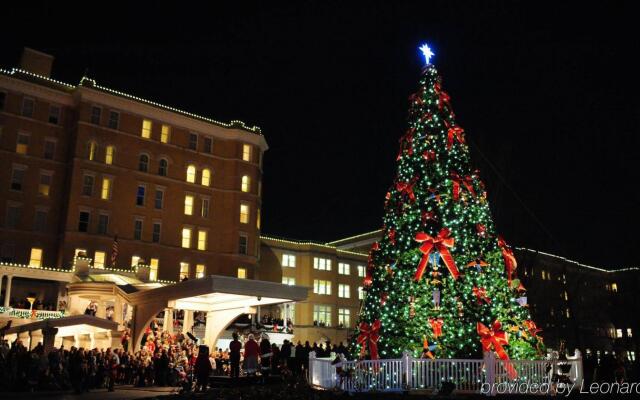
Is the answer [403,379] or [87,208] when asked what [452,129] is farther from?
[87,208]

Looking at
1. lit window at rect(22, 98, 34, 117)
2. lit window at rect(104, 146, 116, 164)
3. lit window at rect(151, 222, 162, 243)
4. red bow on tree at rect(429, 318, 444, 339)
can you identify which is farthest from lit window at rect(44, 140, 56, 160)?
red bow on tree at rect(429, 318, 444, 339)

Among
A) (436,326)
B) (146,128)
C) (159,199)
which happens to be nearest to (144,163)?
(146,128)

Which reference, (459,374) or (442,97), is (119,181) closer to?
(442,97)

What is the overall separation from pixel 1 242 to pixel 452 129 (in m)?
41.8

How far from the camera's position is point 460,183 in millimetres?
18953

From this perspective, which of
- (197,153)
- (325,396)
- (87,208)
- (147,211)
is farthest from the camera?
(197,153)

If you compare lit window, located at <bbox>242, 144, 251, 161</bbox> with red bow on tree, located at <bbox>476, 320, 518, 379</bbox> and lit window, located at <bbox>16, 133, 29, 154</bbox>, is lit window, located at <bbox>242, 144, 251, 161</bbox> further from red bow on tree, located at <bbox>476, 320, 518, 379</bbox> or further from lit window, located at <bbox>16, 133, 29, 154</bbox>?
red bow on tree, located at <bbox>476, 320, 518, 379</bbox>

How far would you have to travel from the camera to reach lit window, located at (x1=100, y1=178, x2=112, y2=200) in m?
53.3

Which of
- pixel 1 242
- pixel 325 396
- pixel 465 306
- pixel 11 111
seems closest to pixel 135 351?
pixel 325 396

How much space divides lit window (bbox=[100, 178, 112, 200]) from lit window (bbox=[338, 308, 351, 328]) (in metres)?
29.9

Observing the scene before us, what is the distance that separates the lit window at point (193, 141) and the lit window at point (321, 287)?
20.4m

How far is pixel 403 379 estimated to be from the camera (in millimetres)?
16250

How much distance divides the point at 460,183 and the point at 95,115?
1703 inches

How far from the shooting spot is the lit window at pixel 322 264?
227ft
